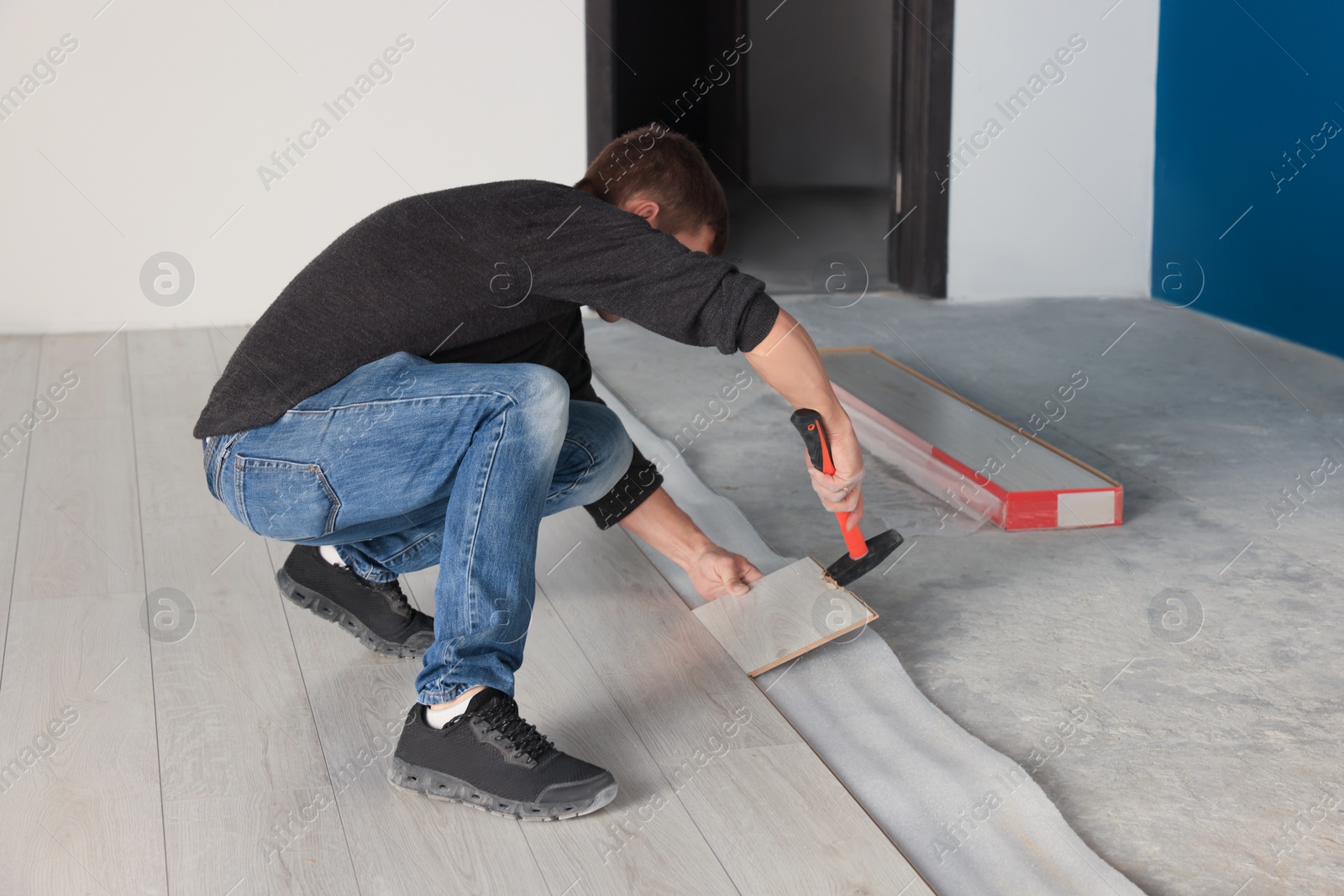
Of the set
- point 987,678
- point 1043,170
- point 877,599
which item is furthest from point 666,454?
point 1043,170

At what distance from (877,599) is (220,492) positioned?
115cm

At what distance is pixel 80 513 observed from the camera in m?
2.52

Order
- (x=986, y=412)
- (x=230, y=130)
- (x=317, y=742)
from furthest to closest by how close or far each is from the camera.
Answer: (x=230, y=130)
(x=986, y=412)
(x=317, y=742)

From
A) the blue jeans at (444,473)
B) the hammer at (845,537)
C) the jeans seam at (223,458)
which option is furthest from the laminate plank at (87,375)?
the hammer at (845,537)

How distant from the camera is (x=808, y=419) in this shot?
1479 millimetres

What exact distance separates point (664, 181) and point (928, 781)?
34.6 inches

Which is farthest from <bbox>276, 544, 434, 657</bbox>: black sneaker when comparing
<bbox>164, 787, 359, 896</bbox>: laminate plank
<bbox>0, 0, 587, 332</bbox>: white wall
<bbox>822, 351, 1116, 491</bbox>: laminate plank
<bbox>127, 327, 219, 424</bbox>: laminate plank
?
<bbox>0, 0, 587, 332</bbox>: white wall

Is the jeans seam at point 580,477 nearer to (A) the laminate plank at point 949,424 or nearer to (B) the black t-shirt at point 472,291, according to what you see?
(B) the black t-shirt at point 472,291

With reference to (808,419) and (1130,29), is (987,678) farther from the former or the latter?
(1130,29)

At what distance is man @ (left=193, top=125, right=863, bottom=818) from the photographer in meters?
1.40

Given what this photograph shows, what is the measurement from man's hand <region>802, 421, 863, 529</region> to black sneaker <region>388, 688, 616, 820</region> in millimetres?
477

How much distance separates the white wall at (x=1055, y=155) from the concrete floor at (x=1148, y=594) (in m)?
1.09

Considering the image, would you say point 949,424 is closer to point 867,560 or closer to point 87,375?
point 867,560

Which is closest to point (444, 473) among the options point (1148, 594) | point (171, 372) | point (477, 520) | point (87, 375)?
point (477, 520)
